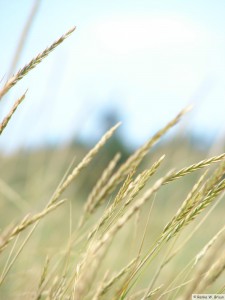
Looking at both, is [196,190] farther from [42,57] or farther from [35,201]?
[35,201]

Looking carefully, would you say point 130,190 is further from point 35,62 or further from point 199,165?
point 35,62

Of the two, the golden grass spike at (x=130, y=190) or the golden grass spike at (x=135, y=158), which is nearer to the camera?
the golden grass spike at (x=135, y=158)

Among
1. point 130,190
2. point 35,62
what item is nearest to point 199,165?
point 130,190

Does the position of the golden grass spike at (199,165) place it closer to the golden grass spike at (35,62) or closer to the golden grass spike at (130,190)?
the golden grass spike at (130,190)

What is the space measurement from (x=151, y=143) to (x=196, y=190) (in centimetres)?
19

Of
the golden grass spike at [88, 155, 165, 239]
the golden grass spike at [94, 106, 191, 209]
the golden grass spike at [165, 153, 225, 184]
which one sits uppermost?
the golden grass spike at [94, 106, 191, 209]

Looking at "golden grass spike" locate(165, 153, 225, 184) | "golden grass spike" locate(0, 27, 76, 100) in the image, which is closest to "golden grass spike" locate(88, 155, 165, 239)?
"golden grass spike" locate(165, 153, 225, 184)

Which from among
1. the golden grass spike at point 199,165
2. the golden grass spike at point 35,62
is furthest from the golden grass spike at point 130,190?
the golden grass spike at point 35,62

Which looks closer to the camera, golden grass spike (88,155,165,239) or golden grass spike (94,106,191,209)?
golden grass spike (94,106,191,209)

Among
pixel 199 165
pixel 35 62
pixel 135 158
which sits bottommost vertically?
pixel 199 165

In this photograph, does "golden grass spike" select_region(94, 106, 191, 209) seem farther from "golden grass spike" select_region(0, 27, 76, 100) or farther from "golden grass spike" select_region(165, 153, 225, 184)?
"golden grass spike" select_region(0, 27, 76, 100)

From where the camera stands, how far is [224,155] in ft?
2.85

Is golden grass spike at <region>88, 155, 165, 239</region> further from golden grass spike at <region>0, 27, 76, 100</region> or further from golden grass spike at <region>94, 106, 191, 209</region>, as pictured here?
golden grass spike at <region>0, 27, 76, 100</region>

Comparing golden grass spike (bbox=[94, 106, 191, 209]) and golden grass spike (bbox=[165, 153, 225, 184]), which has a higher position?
golden grass spike (bbox=[94, 106, 191, 209])
